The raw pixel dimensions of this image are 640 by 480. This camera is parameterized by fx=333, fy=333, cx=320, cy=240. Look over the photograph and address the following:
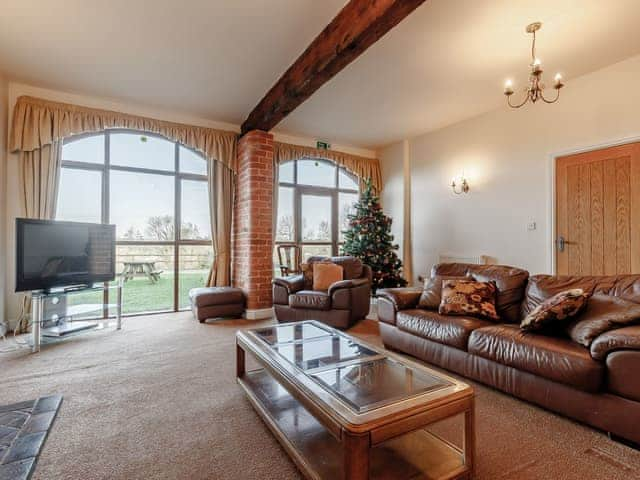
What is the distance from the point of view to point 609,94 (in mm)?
3561

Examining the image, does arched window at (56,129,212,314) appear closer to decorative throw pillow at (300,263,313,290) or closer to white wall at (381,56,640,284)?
decorative throw pillow at (300,263,313,290)

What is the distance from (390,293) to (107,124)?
409 cm

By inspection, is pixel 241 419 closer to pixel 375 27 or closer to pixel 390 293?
pixel 390 293

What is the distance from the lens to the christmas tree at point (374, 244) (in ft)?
17.7

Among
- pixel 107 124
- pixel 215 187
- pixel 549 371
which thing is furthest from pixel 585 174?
pixel 107 124

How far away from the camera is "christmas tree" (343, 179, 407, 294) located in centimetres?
541

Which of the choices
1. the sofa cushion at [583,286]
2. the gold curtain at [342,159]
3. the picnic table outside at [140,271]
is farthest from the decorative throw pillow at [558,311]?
Result: the picnic table outside at [140,271]

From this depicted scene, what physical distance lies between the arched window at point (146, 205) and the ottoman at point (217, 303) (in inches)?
28.7

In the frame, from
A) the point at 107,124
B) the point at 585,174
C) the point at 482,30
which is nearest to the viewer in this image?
the point at 482,30

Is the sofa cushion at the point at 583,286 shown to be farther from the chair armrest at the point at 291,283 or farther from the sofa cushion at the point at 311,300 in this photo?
the chair armrest at the point at 291,283

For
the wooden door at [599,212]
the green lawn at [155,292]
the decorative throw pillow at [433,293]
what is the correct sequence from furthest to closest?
the green lawn at [155,292], the wooden door at [599,212], the decorative throw pillow at [433,293]

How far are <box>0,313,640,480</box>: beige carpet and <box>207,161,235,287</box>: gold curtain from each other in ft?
6.99

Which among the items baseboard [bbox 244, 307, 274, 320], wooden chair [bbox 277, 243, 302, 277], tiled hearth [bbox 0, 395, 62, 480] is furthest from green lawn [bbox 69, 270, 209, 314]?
tiled hearth [bbox 0, 395, 62, 480]

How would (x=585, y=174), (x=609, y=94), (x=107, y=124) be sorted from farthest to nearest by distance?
(x=107, y=124)
(x=585, y=174)
(x=609, y=94)
